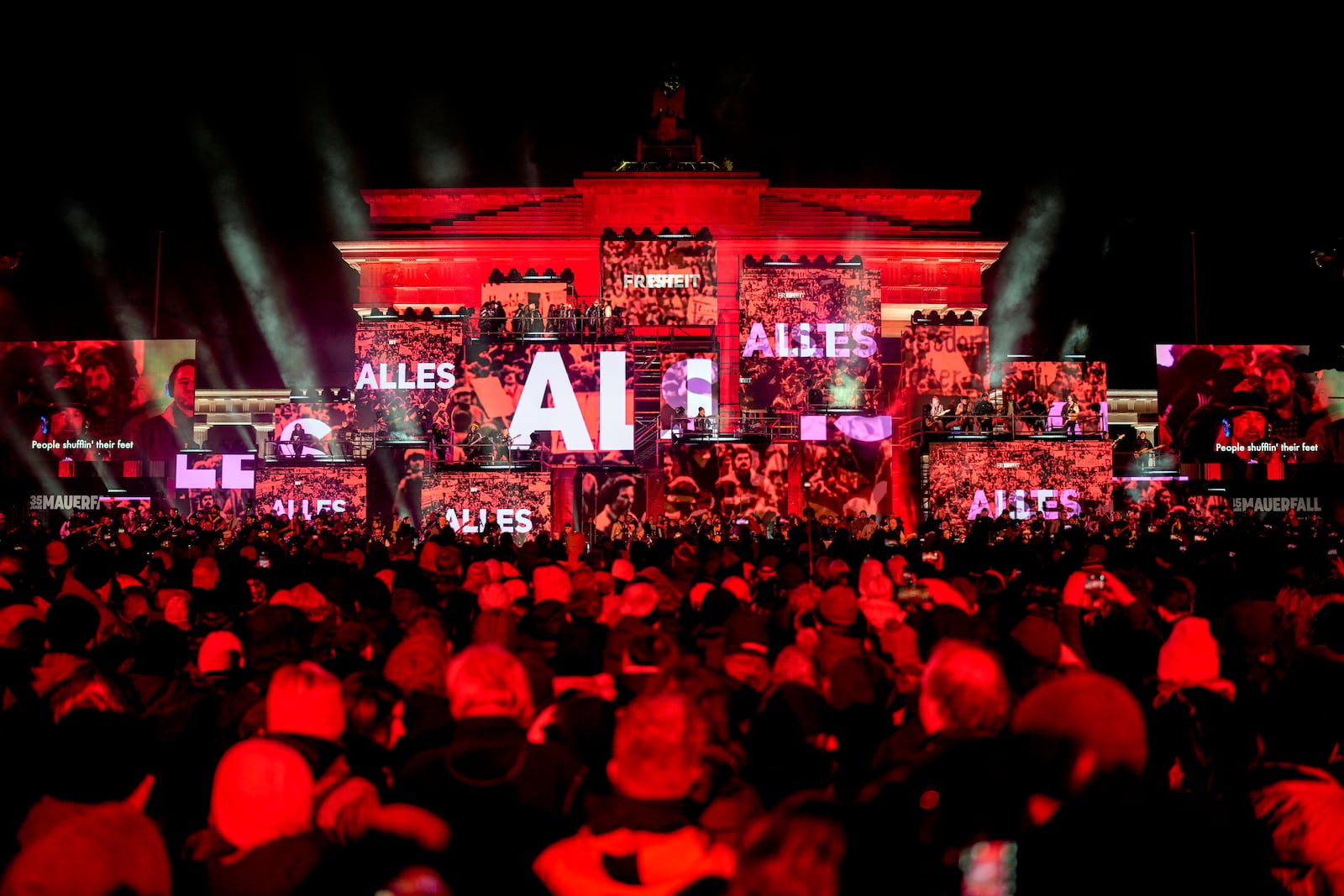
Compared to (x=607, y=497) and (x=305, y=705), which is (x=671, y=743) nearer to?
(x=305, y=705)

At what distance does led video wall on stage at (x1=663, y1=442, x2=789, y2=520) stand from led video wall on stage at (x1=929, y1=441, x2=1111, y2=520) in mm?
4071

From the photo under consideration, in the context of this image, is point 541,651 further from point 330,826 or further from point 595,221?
point 595,221

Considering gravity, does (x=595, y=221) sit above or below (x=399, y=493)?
above

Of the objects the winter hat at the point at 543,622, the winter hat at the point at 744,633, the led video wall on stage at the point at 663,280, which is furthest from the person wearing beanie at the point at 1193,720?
the led video wall on stage at the point at 663,280

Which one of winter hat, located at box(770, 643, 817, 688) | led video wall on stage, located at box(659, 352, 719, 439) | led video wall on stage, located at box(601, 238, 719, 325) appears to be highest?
led video wall on stage, located at box(601, 238, 719, 325)

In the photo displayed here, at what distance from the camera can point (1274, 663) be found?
22.9ft

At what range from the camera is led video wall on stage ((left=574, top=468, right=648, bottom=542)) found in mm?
28422

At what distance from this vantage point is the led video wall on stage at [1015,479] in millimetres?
29016

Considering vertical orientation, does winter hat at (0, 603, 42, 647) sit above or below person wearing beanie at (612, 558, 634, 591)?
above

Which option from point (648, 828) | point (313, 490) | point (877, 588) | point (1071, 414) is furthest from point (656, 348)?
point (648, 828)

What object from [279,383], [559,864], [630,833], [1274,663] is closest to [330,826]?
[559,864]

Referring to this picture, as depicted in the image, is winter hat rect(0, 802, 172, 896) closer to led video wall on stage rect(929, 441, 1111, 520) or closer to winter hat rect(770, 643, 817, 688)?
winter hat rect(770, 643, 817, 688)

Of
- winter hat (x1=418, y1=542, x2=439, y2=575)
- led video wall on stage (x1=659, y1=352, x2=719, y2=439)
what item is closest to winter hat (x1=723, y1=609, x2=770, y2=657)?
winter hat (x1=418, y1=542, x2=439, y2=575)

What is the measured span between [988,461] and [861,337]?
207 inches
